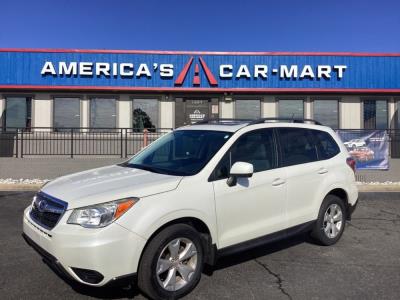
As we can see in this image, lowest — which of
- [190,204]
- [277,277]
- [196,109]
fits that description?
[277,277]

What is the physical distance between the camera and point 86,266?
132 inches

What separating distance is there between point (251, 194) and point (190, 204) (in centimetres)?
88

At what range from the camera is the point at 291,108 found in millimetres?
17766

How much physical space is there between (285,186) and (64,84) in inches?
553

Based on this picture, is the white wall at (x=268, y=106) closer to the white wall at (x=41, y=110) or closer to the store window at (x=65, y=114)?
the store window at (x=65, y=114)

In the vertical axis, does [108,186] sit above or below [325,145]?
below

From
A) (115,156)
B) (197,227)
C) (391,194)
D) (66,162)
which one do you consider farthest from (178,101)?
(197,227)

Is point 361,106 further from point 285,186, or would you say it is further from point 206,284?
point 206,284

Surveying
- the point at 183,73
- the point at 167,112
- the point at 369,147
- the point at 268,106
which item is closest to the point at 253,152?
the point at 369,147

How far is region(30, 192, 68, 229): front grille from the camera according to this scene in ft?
11.9

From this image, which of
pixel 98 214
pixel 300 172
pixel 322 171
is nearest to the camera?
pixel 98 214

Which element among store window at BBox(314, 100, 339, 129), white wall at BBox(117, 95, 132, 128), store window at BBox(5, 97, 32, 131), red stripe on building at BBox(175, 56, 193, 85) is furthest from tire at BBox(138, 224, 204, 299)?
store window at BBox(5, 97, 32, 131)

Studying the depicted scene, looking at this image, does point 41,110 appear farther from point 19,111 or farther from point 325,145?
point 325,145

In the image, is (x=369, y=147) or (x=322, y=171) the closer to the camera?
(x=322, y=171)
